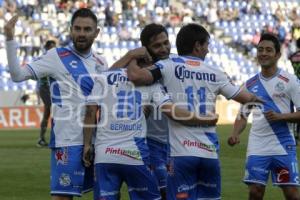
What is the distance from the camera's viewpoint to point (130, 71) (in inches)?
307

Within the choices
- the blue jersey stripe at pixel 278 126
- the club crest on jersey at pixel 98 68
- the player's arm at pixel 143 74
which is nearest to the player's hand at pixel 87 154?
the club crest on jersey at pixel 98 68

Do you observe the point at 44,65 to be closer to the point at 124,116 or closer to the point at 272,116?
the point at 124,116

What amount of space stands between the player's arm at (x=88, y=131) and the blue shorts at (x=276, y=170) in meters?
2.14

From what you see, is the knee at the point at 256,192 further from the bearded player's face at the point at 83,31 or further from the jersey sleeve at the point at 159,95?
the bearded player's face at the point at 83,31

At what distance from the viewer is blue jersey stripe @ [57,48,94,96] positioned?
8469 millimetres

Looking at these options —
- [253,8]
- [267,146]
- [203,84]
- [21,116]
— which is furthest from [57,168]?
[253,8]

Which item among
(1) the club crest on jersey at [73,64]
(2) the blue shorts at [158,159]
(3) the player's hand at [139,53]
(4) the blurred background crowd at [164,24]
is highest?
(4) the blurred background crowd at [164,24]

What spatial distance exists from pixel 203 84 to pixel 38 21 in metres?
29.3

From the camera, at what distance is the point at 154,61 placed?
27.1 feet

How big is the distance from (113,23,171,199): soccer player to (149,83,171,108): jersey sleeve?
0.33 m

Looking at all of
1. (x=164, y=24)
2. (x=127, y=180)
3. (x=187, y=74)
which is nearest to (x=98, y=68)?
(x=187, y=74)

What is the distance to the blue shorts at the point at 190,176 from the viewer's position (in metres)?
7.98

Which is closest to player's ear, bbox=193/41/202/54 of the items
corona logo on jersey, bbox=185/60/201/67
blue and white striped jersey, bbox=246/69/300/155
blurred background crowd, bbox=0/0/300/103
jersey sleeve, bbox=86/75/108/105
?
corona logo on jersey, bbox=185/60/201/67

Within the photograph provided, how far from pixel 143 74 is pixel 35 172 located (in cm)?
732
